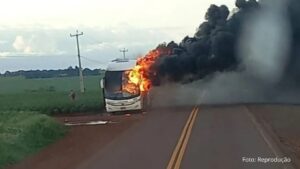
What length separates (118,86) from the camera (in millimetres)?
36875

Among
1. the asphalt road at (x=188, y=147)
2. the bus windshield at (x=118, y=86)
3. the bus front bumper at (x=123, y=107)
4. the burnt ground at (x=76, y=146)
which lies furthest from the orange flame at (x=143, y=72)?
the asphalt road at (x=188, y=147)

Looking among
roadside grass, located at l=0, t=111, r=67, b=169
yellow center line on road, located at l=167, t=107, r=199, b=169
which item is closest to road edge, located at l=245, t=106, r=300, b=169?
yellow center line on road, located at l=167, t=107, r=199, b=169

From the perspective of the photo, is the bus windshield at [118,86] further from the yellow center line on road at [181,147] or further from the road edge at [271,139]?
the road edge at [271,139]

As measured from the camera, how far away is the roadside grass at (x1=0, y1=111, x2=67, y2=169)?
18.6 meters

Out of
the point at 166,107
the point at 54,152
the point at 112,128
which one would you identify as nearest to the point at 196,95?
the point at 166,107

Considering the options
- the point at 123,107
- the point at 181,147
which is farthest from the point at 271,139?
the point at 123,107

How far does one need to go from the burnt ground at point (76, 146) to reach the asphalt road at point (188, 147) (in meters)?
0.50

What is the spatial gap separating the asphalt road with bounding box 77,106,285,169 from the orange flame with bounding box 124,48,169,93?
807 centimetres

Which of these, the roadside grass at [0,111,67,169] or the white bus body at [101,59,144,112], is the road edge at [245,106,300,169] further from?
the white bus body at [101,59,144,112]

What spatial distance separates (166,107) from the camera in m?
41.8

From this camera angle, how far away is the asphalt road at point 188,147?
15.0m

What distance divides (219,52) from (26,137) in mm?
21663

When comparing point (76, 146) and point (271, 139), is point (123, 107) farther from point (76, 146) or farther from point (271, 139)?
point (271, 139)

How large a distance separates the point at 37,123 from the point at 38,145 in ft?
9.05
